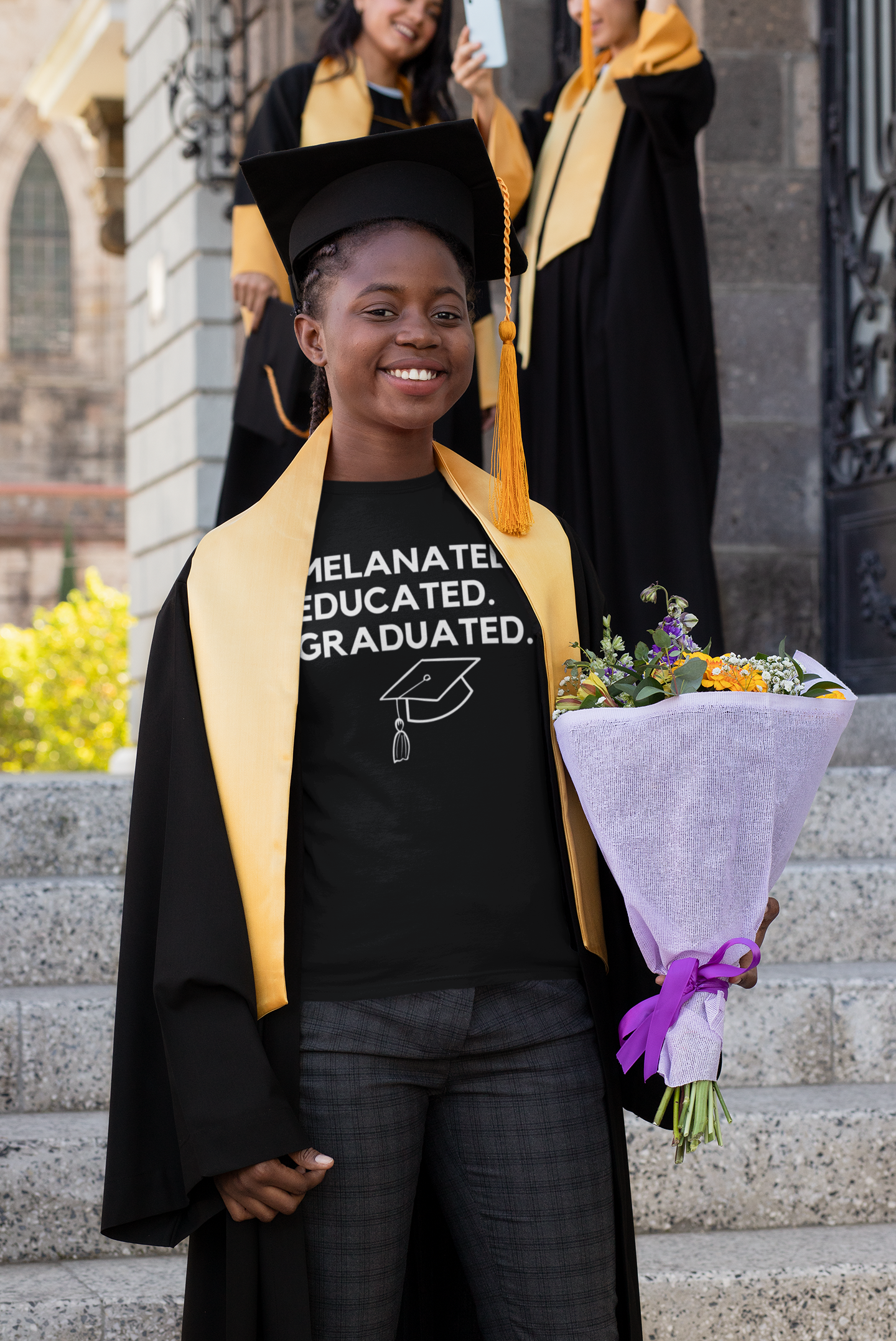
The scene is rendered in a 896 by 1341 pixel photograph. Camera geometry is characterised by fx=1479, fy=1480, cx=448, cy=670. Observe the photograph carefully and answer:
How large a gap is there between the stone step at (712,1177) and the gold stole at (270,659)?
1.34 meters

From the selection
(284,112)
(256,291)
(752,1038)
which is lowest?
(752,1038)

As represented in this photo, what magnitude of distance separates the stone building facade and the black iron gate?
21825 mm

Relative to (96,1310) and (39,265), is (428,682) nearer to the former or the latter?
(96,1310)

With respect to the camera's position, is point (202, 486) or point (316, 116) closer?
point (316, 116)

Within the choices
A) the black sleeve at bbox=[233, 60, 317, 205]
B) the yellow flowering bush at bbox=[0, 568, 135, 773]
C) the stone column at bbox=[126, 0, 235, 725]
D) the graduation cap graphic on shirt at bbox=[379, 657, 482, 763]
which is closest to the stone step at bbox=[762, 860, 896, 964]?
the graduation cap graphic on shirt at bbox=[379, 657, 482, 763]

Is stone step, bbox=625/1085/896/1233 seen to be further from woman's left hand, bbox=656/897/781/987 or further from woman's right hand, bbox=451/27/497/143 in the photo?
woman's right hand, bbox=451/27/497/143

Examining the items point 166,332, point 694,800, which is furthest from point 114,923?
point 166,332

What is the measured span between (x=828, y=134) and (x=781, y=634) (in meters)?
1.99

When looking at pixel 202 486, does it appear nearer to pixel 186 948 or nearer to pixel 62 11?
pixel 186 948

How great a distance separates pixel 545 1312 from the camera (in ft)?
5.72

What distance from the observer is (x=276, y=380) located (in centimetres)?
434

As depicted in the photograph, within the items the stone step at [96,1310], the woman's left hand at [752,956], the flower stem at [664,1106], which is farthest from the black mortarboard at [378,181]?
the stone step at [96,1310]

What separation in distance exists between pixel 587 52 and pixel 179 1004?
3448 millimetres

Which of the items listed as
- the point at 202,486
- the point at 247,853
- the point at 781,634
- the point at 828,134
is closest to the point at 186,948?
the point at 247,853
